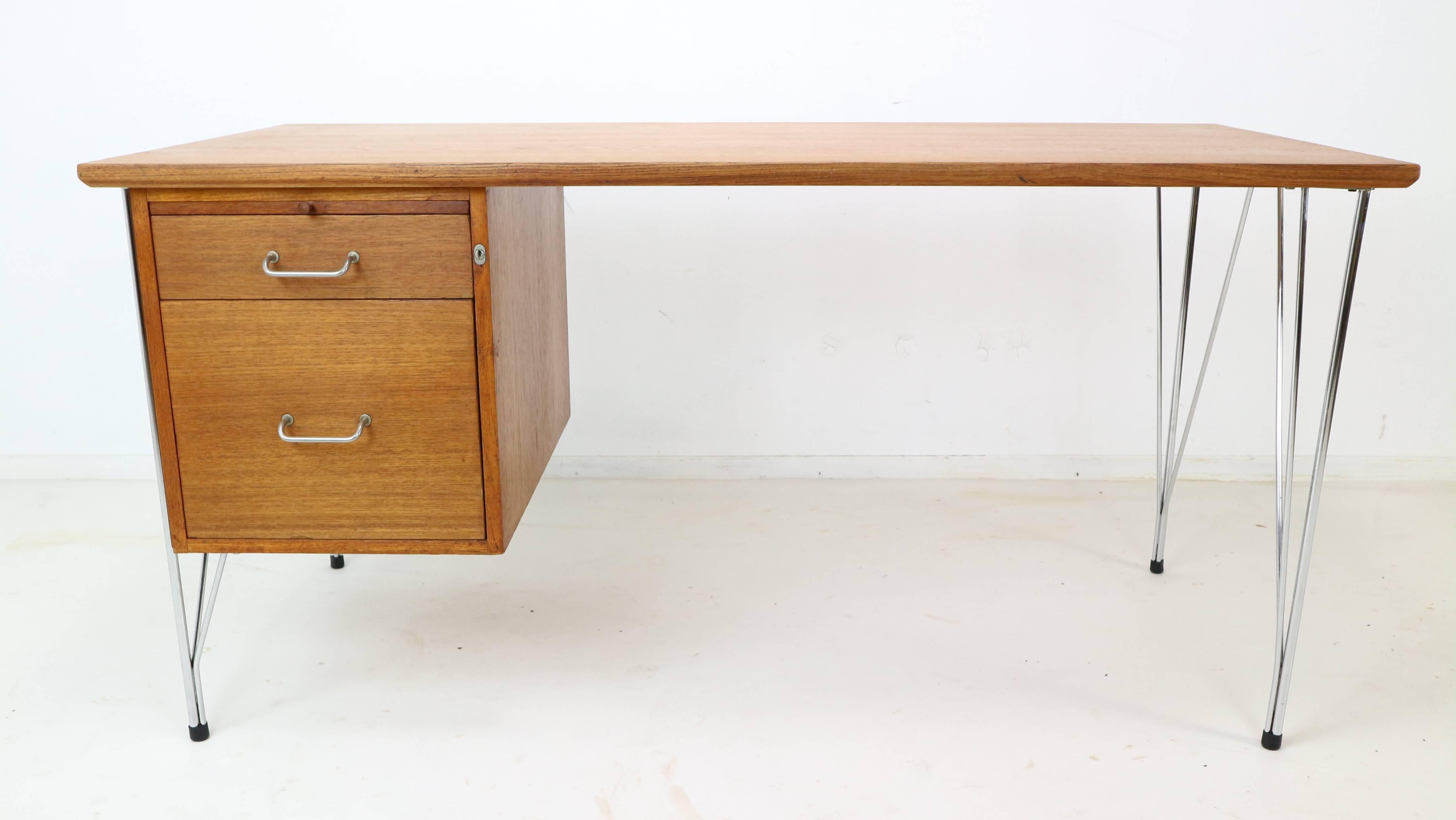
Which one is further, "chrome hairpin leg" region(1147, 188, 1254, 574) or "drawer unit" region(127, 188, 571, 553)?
"chrome hairpin leg" region(1147, 188, 1254, 574)

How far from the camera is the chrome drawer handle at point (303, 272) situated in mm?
1384

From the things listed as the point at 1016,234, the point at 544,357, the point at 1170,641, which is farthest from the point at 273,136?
the point at 1170,641

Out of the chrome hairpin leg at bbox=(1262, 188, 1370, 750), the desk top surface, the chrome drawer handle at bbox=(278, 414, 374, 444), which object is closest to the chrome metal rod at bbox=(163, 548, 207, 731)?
the chrome drawer handle at bbox=(278, 414, 374, 444)

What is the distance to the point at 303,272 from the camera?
1399 mm

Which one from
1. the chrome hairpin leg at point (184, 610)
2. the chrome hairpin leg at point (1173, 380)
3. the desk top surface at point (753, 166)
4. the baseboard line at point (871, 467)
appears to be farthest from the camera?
the baseboard line at point (871, 467)

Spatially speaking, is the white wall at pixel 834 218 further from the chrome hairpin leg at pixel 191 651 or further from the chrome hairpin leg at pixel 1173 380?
the chrome hairpin leg at pixel 191 651

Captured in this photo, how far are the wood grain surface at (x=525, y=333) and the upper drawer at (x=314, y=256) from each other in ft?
0.22

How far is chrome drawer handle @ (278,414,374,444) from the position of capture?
4.72 feet

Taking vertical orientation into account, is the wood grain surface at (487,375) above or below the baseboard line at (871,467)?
above

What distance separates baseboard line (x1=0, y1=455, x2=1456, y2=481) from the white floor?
157mm

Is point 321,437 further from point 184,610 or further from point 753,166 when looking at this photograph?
point 753,166

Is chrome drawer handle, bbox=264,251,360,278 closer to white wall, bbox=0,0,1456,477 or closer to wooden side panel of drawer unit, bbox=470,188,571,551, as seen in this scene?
wooden side panel of drawer unit, bbox=470,188,571,551

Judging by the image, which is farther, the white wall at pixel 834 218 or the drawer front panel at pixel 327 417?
the white wall at pixel 834 218

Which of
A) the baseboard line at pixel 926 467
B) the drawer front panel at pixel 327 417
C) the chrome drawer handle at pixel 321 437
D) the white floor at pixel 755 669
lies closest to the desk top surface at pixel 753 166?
the drawer front panel at pixel 327 417
